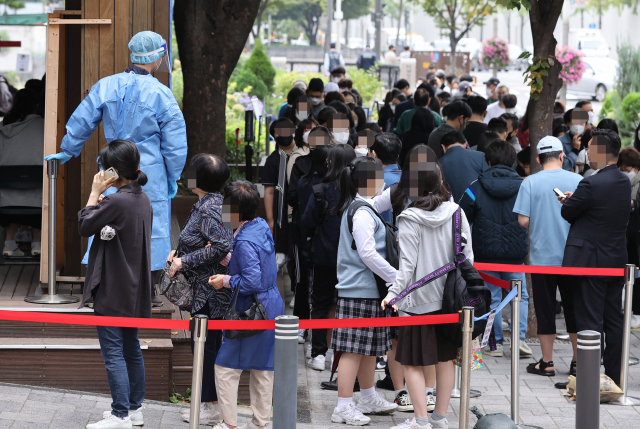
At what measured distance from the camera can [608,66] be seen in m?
35.6

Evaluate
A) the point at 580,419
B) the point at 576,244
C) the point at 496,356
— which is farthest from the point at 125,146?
the point at 496,356

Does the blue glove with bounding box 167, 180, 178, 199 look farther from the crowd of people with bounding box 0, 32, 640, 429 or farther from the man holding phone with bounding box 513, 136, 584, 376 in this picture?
the man holding phone with bounding box 513, 136, 584, 376

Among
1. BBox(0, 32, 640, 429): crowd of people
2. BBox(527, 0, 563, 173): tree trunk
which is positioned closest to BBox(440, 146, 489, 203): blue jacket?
BBox(0, 32, 640, 429): crowd of people

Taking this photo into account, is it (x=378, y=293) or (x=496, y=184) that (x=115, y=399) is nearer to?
(x=378, y=293)

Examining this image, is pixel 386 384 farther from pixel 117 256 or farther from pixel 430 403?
pixel 117 256

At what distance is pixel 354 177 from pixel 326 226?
2.96 ft

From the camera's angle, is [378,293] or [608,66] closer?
[378,293]

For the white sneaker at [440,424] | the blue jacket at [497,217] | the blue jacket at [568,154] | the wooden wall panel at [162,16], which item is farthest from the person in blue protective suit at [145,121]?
the blue jacket at [568,154]

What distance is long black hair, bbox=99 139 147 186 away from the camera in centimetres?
478

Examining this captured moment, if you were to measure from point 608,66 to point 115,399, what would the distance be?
34.5 metres

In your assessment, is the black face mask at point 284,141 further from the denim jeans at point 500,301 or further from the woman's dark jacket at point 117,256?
the woman's dark jacket at point 117,256

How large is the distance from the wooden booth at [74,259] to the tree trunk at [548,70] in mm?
3355

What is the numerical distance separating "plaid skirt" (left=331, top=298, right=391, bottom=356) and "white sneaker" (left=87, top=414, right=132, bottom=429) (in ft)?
4.53

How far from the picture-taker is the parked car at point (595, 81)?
108ft
